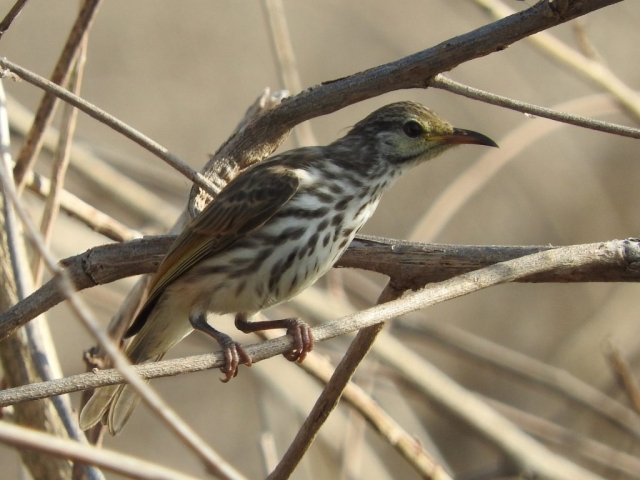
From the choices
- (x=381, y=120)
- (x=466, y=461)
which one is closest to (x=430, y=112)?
(x=381, y=120)

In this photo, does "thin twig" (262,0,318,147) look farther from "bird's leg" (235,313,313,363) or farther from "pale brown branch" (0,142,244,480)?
"pale brown branch" (0,142,244,480)

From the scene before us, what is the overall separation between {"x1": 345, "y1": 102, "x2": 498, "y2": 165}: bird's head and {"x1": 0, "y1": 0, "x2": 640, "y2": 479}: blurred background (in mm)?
2493

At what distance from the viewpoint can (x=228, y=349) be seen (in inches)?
130

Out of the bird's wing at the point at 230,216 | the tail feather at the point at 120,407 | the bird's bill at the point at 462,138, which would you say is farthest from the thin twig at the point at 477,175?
the tail feather at the point at 120,407

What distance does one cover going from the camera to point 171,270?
12.4 ft

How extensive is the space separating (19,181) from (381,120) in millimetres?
1613

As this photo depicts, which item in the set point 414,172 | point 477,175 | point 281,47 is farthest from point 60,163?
point 414,172

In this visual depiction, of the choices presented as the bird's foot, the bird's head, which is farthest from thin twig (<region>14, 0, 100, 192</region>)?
the bird's head

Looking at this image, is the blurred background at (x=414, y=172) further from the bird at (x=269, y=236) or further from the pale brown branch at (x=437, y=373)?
the bird at (x=269, y=236)

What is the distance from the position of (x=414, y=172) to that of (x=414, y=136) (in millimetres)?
3857

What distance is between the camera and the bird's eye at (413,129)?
13.7 feet

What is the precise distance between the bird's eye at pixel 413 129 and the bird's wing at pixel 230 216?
0.58m

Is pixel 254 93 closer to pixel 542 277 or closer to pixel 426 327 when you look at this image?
pixel 426 327

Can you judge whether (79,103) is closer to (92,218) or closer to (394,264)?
(92,218)
